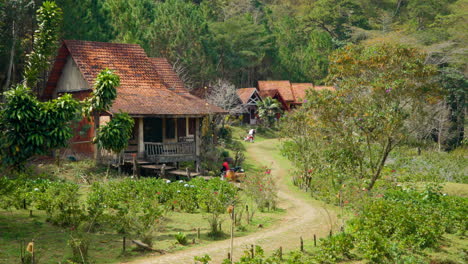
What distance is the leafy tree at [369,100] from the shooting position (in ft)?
56.7

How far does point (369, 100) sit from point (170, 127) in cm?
1218

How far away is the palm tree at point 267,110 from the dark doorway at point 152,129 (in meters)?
22.1

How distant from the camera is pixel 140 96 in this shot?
79.5 feet

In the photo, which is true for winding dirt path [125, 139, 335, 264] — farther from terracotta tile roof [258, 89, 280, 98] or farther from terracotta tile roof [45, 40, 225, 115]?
terracotta tile roof [258, 89, 280, 98]

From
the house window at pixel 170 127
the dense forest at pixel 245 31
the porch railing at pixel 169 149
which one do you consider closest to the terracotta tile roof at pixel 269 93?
the dense forest at pixel 245 31

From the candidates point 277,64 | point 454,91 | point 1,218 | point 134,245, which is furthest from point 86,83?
point 277,64

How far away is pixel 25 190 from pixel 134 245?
5590 millimetres

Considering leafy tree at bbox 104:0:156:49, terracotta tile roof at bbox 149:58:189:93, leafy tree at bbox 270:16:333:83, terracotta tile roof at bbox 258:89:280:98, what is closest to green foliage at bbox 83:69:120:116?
terracotta tile roof at bbox 149:58:189:93

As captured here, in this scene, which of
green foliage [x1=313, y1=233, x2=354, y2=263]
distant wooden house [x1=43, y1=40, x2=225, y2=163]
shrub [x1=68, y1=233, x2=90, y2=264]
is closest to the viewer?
shrub [x1=68, y1=233, x2=90, y2=264]

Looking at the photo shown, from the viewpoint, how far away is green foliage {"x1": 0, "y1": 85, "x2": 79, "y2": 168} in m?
11.8

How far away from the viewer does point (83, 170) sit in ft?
71.5

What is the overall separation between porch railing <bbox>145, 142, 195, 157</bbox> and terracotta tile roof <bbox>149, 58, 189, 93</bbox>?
4453mm

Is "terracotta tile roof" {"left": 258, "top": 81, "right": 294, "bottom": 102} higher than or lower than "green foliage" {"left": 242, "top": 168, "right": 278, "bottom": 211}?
higher

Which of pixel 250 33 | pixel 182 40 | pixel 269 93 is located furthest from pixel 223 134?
pixel 250 33
